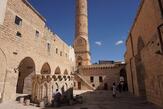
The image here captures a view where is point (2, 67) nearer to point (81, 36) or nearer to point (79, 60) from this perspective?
point (79, 60)

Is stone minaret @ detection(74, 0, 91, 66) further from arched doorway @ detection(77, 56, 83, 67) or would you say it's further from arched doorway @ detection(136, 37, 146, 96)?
arched doorway @ detection(136, 37, 146, 96)

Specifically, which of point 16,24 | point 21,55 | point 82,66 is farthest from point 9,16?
point 82,66

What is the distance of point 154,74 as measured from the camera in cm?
946

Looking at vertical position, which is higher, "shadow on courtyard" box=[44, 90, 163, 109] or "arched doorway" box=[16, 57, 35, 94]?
"arched doorway" box=[16, 57, 35, 94]

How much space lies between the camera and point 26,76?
1476cm

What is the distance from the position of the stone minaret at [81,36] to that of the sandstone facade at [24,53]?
53.4ft

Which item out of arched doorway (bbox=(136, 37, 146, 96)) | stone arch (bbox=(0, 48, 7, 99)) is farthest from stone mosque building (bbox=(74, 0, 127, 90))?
stone arch (bbox=(0, 48, 7, 99))

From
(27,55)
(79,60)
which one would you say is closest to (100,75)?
(79,60)

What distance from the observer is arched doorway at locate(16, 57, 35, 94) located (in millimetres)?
14361

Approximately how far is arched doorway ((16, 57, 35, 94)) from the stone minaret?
2067 centimetres

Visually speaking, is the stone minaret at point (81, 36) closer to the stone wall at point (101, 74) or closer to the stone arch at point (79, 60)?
the stone arch at point (79, 60)

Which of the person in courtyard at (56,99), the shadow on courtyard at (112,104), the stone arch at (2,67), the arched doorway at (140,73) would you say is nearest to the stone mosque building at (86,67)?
the arched doorway at (140,73)

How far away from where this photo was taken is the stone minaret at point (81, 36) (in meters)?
35.2

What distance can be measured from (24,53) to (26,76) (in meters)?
2.68
